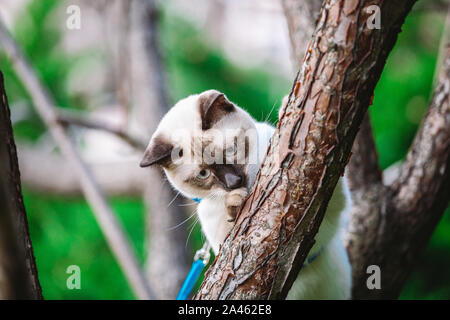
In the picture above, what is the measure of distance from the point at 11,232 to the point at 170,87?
2.42 m

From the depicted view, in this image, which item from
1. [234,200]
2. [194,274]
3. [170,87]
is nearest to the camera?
[234,200]

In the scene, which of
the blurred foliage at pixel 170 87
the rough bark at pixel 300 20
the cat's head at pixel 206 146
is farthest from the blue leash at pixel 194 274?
the blurred foliage at pixel 170 87

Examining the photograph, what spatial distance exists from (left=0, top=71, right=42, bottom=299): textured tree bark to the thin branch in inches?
34.9

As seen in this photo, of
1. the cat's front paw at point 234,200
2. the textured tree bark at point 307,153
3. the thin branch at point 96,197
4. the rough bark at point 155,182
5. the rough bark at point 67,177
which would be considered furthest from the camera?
the rough bark at point 67,177

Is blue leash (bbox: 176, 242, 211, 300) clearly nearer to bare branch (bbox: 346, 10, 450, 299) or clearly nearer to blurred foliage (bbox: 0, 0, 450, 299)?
bare branch (bbox: 346, 10, 450, 299)

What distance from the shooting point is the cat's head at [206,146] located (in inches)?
50.6

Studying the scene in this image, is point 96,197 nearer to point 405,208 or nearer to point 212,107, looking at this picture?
point 212,107

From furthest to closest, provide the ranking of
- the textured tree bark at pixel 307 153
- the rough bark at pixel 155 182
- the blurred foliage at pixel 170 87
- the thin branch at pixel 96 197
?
1. the blurred foliage at pixel 170 87
2. the rough bark at pixel 155 182
3. the thin branch at pixel 96 197
4. the textured tree bark at pixel 307 153

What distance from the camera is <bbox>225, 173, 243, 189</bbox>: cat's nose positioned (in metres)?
1.23

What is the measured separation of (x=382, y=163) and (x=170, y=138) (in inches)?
67.9

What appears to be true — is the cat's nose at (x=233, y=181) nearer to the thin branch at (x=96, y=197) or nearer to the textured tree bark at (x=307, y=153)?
the textured tree bark at (x=307, y=153)

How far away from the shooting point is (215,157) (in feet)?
4.23

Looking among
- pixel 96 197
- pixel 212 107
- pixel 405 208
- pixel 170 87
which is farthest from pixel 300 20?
pixel 170 87

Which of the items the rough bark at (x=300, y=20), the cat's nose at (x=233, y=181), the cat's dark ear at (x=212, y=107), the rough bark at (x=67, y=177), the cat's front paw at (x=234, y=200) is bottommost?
the rough bark at (x=67, y=177)
